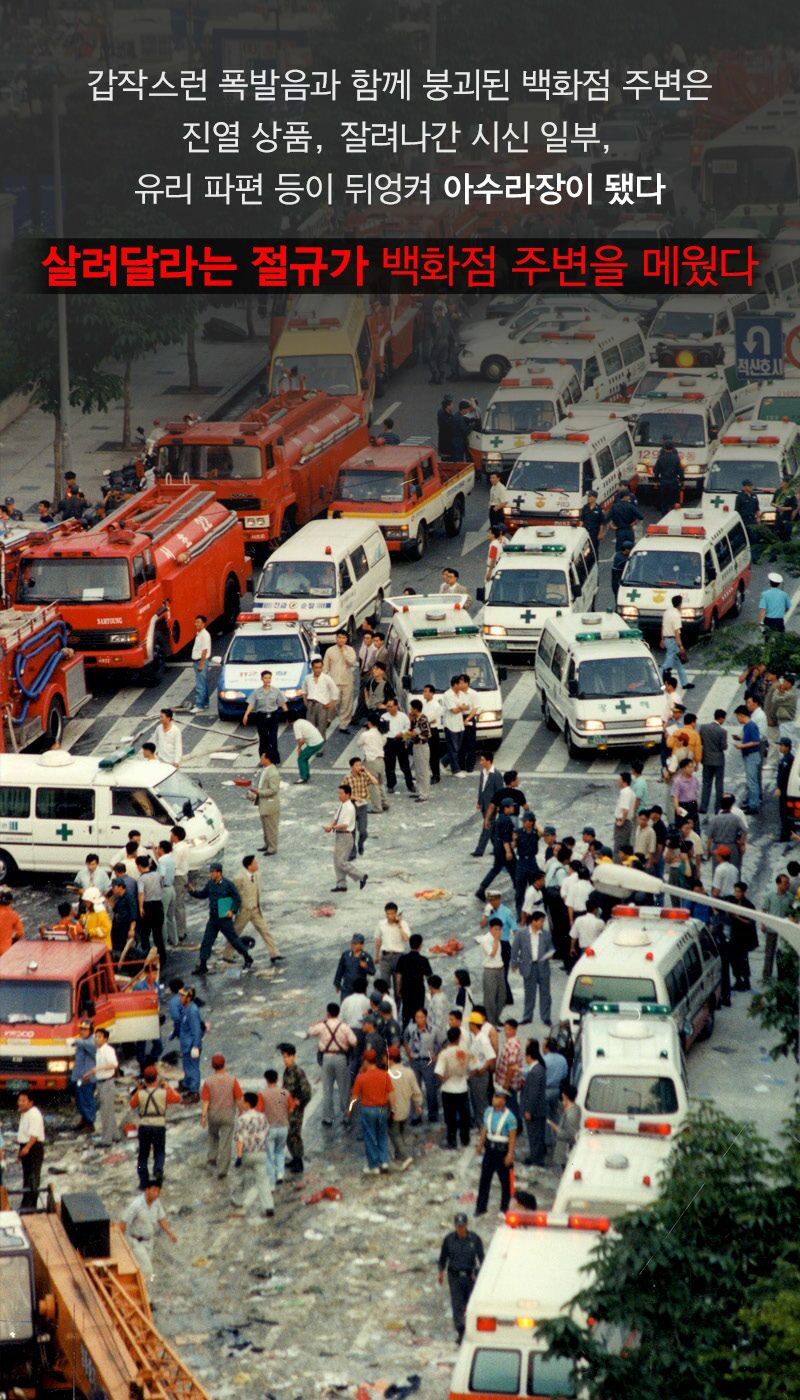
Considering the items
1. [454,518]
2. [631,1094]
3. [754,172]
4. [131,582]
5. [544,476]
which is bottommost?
[631,1094]

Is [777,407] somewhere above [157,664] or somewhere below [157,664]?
above

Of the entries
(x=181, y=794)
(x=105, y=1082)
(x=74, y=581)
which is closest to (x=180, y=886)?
(x=181, y=794)

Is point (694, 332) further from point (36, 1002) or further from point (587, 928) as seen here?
point (36, 1002)

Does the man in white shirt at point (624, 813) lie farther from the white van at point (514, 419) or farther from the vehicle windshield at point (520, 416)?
the vehicle windshield at point (520, 416)

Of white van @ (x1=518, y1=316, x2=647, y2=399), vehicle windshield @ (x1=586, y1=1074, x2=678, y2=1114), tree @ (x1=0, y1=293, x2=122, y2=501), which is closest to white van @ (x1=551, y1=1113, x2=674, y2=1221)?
vehicle windshield @ (x1=586, y1=1074, x2=678, y2=1114)

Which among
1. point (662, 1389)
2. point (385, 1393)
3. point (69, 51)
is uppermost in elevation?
point (69, 51)

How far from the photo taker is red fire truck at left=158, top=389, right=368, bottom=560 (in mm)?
42906

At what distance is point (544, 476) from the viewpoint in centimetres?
4375

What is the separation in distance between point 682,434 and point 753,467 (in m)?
2.38

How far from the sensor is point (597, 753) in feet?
115

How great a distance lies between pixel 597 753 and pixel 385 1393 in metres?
16.0

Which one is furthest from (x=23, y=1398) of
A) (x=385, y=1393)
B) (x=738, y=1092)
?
(x=738, y=1092)

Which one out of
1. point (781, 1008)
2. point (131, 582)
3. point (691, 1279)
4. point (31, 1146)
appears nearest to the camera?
point (691, 1279)

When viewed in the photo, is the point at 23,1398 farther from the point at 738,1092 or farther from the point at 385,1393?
the point at 738,1092
